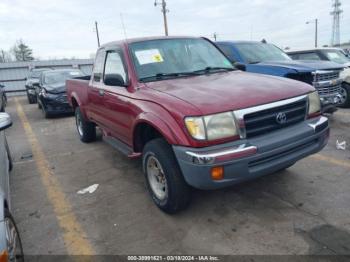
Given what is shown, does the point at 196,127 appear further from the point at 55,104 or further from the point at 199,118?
the point at 55,104

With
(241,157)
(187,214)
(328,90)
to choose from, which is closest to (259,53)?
(328,90)

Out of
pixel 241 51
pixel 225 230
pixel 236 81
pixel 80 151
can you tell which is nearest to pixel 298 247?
pixel 225 230

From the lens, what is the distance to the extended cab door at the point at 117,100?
12.5 feet

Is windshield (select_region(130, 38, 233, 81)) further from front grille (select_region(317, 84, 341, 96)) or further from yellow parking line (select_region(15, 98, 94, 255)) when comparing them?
front grille (select_region(317, 84, 341, 96))

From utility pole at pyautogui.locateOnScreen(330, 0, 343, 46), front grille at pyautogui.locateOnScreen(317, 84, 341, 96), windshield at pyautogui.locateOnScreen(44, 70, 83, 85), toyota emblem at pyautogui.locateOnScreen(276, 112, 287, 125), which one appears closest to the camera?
toyota emblem at pyautogui.locateOnScreen(276, 112, 287, 125)

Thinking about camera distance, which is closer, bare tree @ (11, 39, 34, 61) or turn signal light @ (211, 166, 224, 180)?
turn signal light @ (211, 166, 224, 180)

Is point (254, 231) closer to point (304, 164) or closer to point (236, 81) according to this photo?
point (236, 81)

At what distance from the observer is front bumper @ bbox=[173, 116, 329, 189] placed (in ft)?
8.97

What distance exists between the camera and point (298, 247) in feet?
9.05

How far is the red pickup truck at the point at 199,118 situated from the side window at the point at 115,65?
0.05 ft

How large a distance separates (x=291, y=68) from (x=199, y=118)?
170 inches

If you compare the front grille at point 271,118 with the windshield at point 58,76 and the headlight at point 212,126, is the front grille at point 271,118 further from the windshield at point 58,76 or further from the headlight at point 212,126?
the windshield at point 58,76

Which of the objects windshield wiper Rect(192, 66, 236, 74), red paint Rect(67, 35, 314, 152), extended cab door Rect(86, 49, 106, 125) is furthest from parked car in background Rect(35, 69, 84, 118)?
windshield wiper Rect(192, 66, 236, 74)

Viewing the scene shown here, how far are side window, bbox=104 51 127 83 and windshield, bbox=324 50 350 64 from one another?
7631 mm
